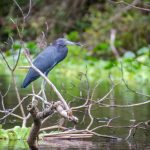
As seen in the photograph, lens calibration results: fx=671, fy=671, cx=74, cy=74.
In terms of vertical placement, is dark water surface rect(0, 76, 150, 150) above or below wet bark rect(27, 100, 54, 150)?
below

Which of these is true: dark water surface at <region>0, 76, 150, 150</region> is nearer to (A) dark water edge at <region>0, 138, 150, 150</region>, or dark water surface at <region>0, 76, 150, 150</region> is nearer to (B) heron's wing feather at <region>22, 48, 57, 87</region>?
(A) dark water edge at <region>0, 138, 150, 150</region>

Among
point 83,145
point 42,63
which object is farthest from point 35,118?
point 42,63

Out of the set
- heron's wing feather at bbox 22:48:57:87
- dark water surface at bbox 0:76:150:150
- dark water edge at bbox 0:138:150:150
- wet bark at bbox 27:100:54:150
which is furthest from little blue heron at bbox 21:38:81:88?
wet bark at bbox 27:100:54:150

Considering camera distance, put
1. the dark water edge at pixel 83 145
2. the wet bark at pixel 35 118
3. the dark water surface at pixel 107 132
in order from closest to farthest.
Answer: the wet bark at pixel 35 118 < the dark water edge at pixel 83 145 < the dark water surface at pixel 107 132

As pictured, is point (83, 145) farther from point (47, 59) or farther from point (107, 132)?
point (47, 59)

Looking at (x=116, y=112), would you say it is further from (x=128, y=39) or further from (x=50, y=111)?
(x=128, y=39)

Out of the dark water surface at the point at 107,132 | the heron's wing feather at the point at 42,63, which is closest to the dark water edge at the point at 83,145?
the dark water surface at the point at 107,132

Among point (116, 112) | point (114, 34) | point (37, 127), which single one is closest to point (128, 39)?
point (114, 34)

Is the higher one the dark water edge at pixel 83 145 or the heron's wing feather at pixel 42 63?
the heron's wing feather at pixel 42 63

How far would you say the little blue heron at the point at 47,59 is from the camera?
828cm

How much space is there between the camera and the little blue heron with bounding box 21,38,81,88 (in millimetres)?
8281

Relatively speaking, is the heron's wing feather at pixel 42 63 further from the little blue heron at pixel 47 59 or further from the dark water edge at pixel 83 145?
the dark water edge at pixel 83 145

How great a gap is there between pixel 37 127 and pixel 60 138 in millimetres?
1009

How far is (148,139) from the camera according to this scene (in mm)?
7133
